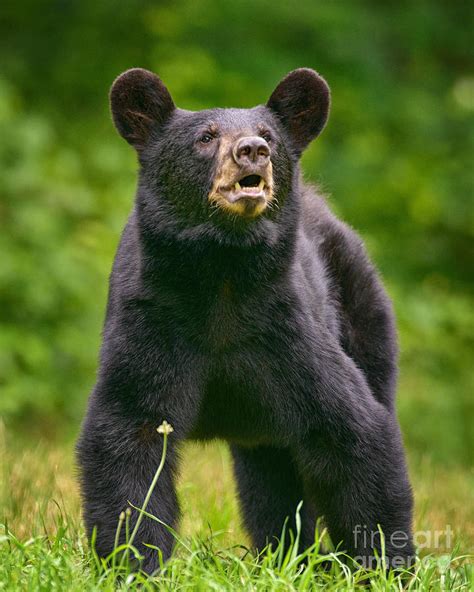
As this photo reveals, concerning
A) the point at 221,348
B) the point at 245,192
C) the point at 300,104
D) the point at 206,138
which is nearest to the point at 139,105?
the point at 206,138

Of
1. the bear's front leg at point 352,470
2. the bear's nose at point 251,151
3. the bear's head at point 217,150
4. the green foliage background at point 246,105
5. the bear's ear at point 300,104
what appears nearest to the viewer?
the bear's nose at point 251,151

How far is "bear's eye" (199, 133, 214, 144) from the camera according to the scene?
Answer: 14.3 ft

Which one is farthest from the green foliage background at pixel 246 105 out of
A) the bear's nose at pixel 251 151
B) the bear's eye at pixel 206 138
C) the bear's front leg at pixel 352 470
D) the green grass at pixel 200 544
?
the bear's nose at pixel 251 151

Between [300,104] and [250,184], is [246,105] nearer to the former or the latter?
[300,104]

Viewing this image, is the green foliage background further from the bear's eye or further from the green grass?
the bear's eye

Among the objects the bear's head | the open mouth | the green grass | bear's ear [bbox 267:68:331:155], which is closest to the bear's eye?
the bear's head

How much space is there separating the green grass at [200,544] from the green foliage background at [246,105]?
2.52 m

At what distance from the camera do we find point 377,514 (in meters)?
4.41

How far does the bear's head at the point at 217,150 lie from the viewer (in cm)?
412

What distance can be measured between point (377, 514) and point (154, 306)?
120cm

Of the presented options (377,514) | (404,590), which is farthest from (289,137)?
(404,590)

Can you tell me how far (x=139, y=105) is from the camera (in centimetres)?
461

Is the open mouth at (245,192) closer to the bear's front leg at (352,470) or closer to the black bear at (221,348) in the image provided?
the black bear at (221,348)

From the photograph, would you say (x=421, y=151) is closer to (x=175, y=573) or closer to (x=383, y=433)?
(x=383, y=433)
